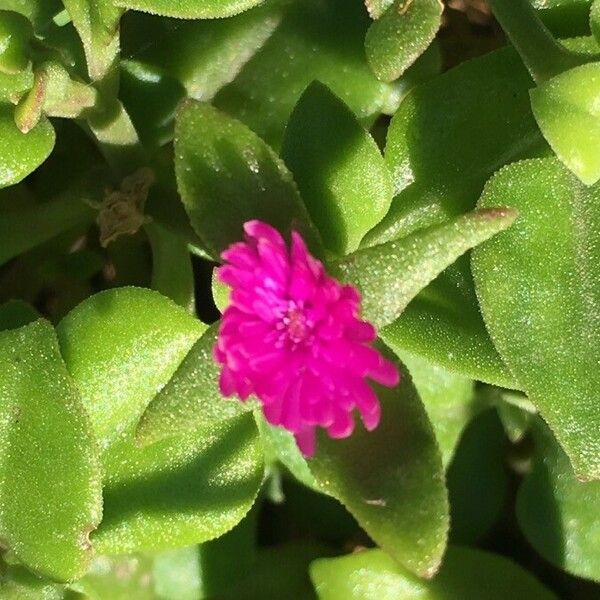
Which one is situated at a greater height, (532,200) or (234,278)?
(234,278)

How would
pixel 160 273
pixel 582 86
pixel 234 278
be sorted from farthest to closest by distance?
1. pixel 160 273
2. pixel 582 86
3. pixel 234 278

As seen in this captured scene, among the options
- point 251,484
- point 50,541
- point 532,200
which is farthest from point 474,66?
point 50,541

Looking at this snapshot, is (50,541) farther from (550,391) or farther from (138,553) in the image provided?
(550,391)

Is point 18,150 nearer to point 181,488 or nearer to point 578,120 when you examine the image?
point 181,488

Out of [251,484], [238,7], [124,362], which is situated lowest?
[251,484]

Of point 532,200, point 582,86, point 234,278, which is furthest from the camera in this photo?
point 532,200

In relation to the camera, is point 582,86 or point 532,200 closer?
point 582,86
